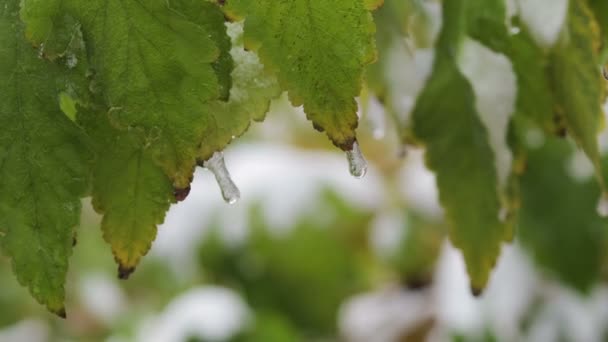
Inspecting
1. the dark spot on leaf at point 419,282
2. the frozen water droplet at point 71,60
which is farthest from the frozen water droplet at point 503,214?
the dark spot on leaf at point 419,282

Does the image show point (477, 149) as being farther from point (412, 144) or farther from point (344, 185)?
point (344, 185)

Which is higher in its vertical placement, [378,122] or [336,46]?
[336,46]

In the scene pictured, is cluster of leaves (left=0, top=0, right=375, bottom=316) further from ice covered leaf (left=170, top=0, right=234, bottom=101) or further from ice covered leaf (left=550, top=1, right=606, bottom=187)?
ice covered leaf (left=550, top=1, right=606, bottom=187)

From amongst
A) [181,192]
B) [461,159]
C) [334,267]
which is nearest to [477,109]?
[461,159]

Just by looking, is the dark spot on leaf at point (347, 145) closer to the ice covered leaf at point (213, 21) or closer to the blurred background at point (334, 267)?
the ice covered leaf at point (213, 21)

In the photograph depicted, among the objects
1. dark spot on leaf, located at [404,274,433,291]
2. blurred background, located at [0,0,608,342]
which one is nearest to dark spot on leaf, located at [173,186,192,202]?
blurred background, located at [0,0,608,342]

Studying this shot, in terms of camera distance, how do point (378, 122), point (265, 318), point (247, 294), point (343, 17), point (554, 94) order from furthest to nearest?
point (247, 294) < point (265, 318) < point (378, 122) < point (554, 94) < point (343, 17)

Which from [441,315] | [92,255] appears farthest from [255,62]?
[92,255]
